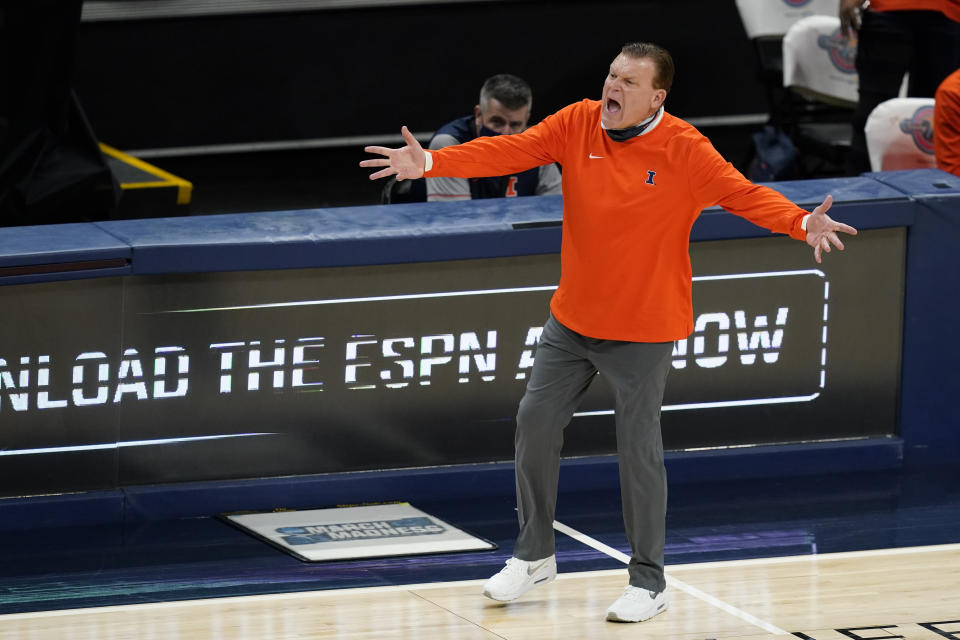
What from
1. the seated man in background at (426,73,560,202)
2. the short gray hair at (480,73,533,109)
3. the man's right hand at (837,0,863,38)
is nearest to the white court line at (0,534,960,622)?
the seated man in background at (426,73,560,202)

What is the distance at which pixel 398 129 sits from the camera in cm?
1209

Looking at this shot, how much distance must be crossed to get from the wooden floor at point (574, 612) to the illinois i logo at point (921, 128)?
2831 millimetres

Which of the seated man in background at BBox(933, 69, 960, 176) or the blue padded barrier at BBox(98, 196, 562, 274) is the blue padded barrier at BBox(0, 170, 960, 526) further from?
the seated man in background at BBox(933, 69, 960, 176)

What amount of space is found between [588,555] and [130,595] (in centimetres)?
154

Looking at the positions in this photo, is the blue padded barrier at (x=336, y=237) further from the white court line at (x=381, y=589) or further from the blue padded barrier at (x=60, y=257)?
the white court line at (x=381, y=589)

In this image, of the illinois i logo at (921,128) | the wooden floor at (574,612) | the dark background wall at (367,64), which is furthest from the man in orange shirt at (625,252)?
the dark background wall at (367,64)

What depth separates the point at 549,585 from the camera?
225 inches

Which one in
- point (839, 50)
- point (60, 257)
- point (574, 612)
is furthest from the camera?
point (839, 50)

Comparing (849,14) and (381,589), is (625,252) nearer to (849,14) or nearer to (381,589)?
(381,589)

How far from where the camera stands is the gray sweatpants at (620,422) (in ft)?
17.4

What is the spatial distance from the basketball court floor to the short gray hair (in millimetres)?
1593

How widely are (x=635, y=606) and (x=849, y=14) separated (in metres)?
4.37

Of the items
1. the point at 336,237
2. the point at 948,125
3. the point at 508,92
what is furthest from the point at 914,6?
the point at 336,237

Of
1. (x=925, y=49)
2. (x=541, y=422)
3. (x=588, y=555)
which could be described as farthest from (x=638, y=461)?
(x=925, y=49)
